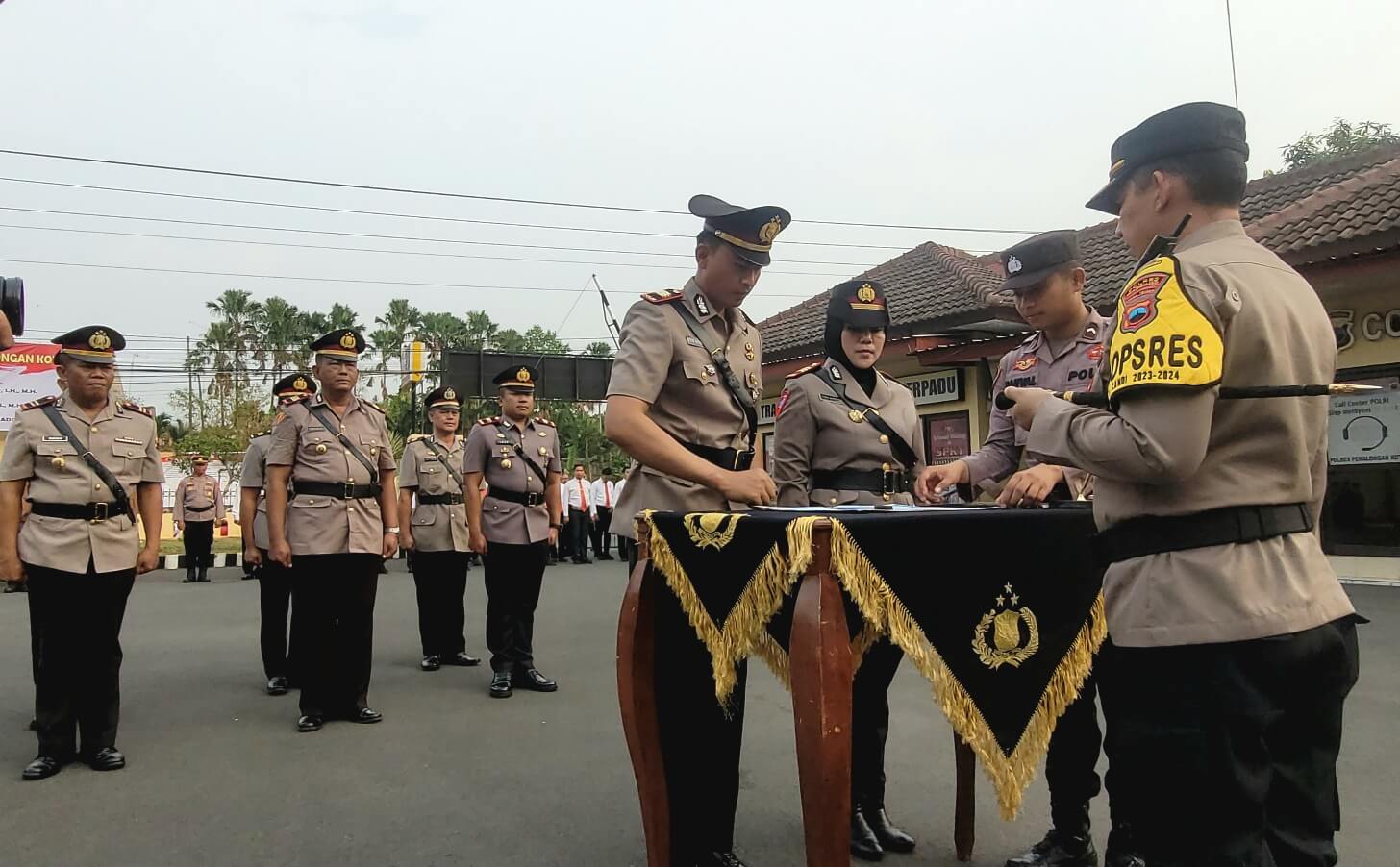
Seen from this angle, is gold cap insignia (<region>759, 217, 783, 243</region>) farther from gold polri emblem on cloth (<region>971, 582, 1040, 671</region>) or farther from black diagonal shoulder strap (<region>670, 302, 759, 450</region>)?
gold polri emblem on cloth (<region>971, 582, 1040, 671</region>)

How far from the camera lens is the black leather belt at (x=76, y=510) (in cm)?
434

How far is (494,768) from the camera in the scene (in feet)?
13.5

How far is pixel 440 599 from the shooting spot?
692cm

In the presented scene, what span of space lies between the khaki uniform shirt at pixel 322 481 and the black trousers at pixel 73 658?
35.2 inches

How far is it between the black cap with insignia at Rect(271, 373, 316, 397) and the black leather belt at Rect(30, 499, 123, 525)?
103 inches

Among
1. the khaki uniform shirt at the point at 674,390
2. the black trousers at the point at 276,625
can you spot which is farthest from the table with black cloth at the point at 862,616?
the black trousers at the point at 276,625

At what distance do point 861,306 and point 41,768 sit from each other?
395cm

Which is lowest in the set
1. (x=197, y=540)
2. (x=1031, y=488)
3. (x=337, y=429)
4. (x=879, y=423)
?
(x=197, y=540)

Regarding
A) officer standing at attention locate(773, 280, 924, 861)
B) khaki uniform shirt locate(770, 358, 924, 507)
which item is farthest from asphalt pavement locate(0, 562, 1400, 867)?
khaki uniform shirt locate(770, 358, 924, 507)

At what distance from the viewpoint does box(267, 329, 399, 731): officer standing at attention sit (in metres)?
5.05

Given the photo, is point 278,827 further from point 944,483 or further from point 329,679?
point 944,483

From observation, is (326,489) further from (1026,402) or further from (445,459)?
(1026,402)

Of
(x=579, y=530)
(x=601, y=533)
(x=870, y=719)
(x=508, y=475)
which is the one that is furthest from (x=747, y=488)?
(x=601, y=533)

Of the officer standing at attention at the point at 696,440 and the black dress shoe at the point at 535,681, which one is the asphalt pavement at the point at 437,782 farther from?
the officer standing at attention at the point at 696,440
